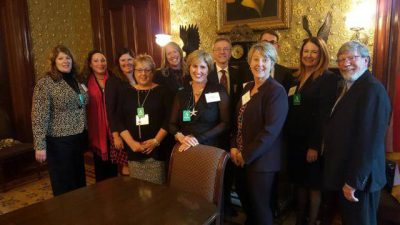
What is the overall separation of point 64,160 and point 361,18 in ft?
9.26

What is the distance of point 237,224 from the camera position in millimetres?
2545

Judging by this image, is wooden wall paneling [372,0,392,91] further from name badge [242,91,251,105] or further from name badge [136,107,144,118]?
name badge [136,107,144,118]

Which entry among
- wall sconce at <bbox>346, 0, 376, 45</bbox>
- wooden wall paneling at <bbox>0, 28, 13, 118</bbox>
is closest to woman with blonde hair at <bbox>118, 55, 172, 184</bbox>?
wall sconce at <bbox>346, 0, 376, 45</bbox>

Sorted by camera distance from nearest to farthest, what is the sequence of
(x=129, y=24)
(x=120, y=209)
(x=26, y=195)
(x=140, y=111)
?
(x=120, y=209), (x=140, y=111), (x=26, y=195), (x=129, y=24)

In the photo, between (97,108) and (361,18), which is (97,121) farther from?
Result: (361,18)

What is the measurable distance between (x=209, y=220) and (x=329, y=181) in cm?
86

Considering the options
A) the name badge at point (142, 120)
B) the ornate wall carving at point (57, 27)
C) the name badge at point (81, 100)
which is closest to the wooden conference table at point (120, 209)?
the name badge at point (142, 120)

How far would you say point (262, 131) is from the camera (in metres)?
1.83

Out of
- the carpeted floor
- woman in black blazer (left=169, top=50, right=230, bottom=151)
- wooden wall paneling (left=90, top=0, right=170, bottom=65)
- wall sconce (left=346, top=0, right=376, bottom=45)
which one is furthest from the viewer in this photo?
wooden wall paneling (left=90, top=0, right=170, bottom=65)

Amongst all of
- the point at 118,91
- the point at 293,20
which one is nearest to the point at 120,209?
the point at 118,91

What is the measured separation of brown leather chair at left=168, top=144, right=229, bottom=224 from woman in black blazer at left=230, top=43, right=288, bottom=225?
0.31 metres

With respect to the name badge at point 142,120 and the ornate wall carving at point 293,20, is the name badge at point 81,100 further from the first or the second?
the ornate wall carving at point 293,20

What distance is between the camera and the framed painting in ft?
10.8

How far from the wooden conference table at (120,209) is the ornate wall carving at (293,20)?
7.73 ft
